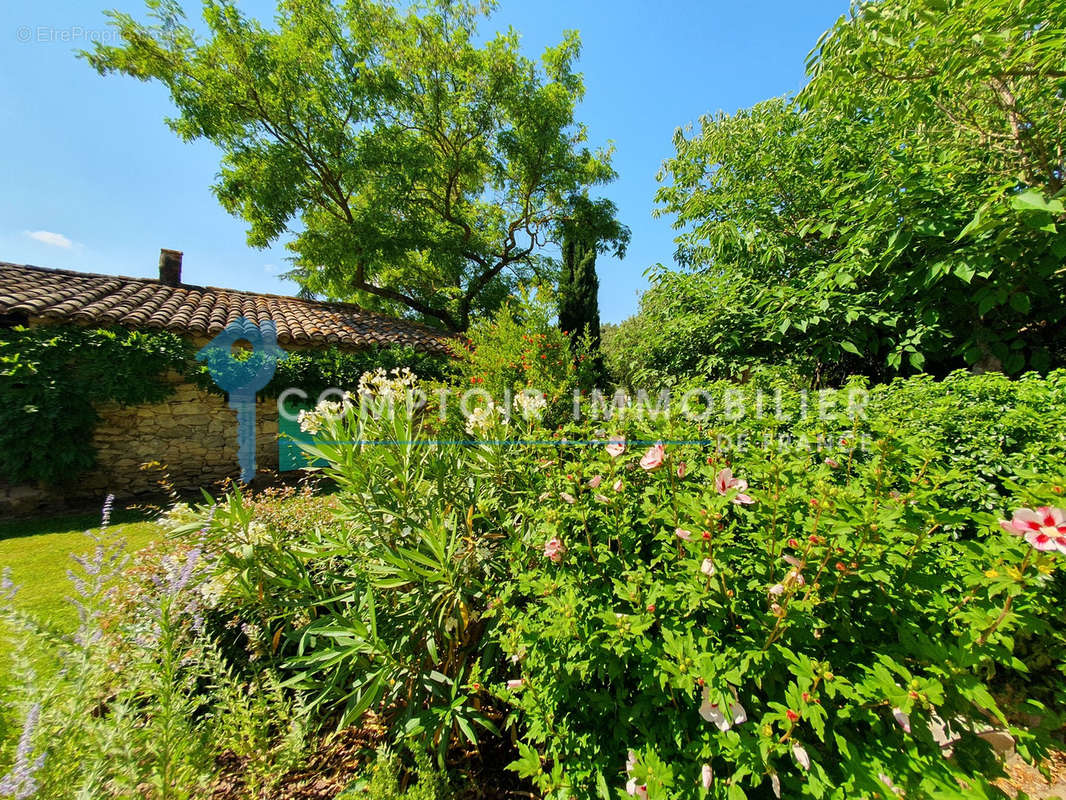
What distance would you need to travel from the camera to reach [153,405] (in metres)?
6.77

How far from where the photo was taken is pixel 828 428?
2123 millimetres

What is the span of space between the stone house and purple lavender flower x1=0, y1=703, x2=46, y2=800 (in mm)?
6971

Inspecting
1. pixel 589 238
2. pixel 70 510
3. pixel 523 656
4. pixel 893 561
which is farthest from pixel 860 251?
pixel 70 510

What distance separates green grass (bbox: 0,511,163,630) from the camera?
3.00 metres

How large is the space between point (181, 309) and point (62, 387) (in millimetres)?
2300

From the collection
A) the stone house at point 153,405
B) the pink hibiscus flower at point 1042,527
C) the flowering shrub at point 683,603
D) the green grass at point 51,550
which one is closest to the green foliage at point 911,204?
the flowering shrub at point 683,603

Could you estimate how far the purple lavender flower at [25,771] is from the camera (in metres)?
1.05

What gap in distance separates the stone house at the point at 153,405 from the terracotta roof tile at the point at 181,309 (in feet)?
0.06

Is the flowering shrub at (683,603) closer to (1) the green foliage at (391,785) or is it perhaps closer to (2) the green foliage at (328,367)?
(1) the green foliage at (391,785)

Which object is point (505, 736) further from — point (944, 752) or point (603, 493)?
point (944, 752)

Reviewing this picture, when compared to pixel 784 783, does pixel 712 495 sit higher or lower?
higher

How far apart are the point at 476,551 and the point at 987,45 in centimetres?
503

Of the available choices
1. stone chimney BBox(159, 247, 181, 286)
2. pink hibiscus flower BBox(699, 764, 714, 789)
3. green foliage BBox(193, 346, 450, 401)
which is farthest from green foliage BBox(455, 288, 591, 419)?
stone chimney BBox(159, 247, 181, 286)

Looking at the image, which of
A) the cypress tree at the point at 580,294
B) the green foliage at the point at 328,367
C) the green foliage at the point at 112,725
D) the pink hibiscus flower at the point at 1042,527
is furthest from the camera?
the cypress tree at the point at 580,294
